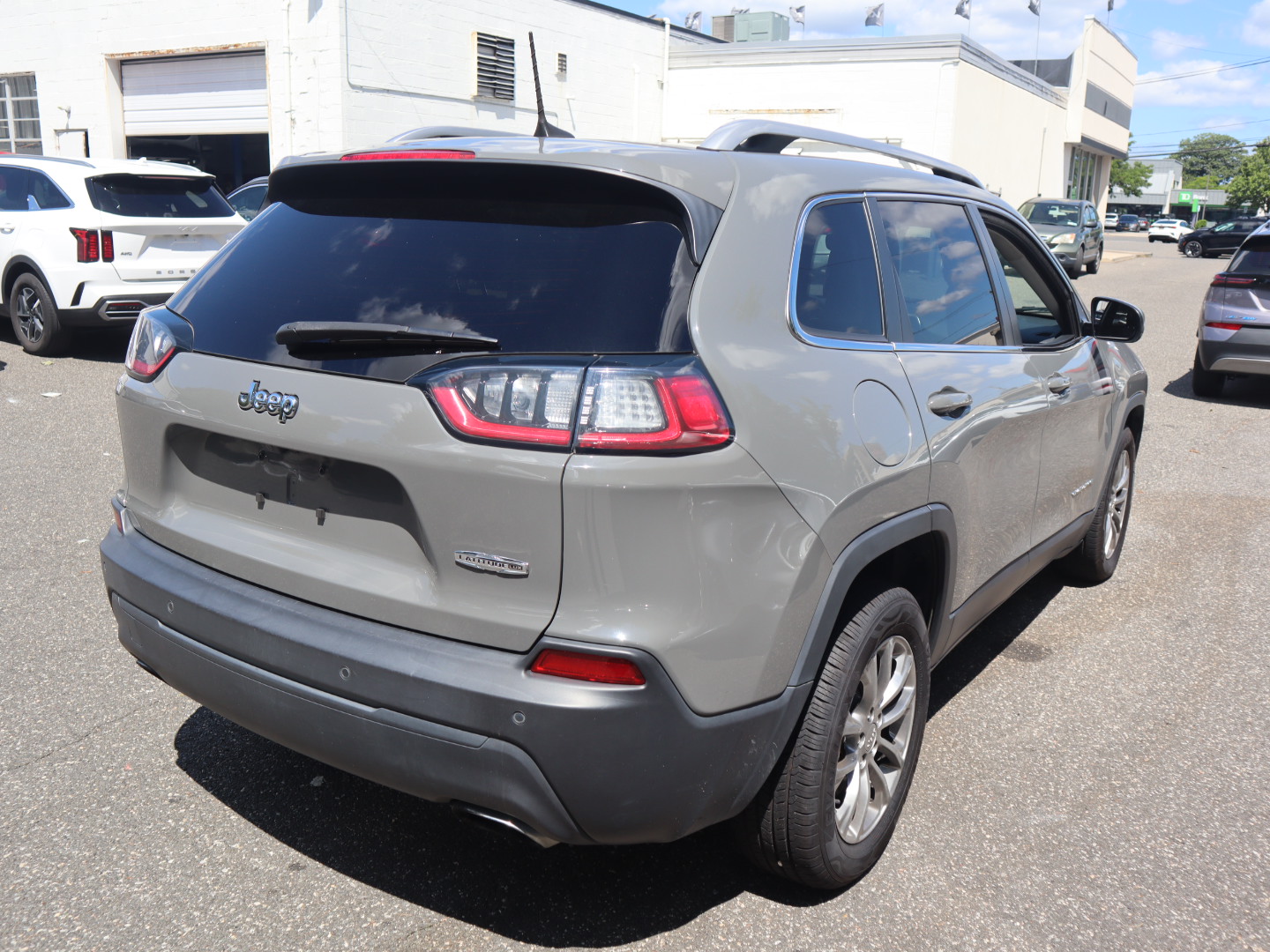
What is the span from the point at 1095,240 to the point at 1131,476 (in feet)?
78.5

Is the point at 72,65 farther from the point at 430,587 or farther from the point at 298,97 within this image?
the point at 430,587

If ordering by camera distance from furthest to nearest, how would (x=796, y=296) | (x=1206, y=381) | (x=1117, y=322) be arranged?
(x=1206, y=381) → (x=1117, y=322) → (x=796, y=296)

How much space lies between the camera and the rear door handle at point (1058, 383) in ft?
12.7

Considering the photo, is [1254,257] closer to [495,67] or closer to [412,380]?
[412,380]

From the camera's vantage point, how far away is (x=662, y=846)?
3.00 metres

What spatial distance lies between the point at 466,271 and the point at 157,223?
8.76 m

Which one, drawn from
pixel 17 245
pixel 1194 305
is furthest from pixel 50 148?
pixel 1194 305

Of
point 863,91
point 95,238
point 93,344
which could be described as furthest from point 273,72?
point 863,91

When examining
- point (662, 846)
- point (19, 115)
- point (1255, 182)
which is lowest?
point (662, 846)

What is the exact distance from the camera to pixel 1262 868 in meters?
2.98

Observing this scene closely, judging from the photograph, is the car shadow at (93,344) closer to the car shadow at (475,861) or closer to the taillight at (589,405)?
the car shadow at (475,861)

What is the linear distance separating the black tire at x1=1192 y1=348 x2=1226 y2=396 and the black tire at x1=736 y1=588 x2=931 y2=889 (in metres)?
8.91

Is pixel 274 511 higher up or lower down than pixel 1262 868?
higher up

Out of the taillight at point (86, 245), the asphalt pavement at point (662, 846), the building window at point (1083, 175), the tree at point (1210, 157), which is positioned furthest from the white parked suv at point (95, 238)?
the tree at point (1210, 157)
